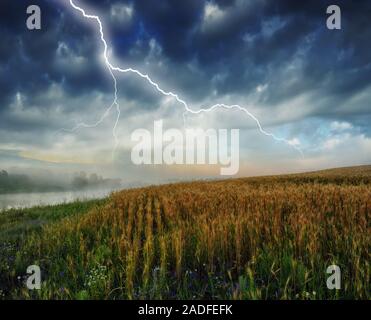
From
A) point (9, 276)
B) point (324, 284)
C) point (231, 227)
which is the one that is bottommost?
point (9, 276)

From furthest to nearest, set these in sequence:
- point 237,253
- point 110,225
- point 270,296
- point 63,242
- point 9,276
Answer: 1. point 110,225
2. point 63,242
3. point 9,276
4. point 237,253
5. point 270,296

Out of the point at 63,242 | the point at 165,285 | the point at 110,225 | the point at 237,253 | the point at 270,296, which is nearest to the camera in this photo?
the point at 270,296

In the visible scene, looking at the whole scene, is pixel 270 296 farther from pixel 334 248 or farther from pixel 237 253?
pixel 334 248

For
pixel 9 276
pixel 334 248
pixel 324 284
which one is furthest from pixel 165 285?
pixel 9 276

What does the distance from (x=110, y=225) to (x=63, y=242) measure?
3.59 ft

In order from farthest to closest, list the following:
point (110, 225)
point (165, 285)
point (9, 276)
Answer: point (110, 225), point (9, 276), point (165, 285)

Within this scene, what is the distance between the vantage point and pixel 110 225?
715 centimetres
